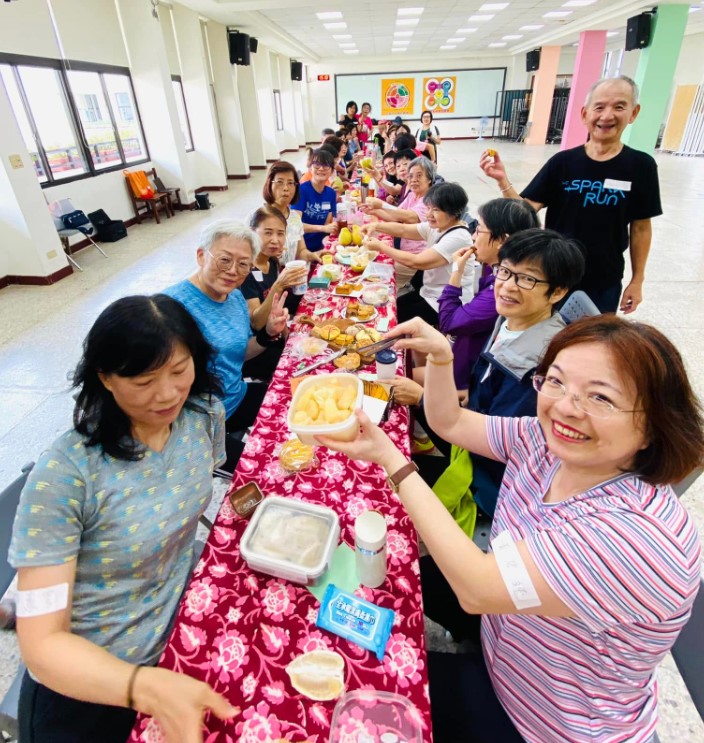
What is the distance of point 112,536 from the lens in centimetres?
100

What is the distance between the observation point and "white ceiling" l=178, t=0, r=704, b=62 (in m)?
8.66

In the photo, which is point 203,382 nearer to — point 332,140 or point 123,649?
point 123,649

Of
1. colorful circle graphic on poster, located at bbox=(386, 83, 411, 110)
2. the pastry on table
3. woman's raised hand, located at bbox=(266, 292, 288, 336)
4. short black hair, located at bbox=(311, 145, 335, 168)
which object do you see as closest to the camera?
the pastry on table

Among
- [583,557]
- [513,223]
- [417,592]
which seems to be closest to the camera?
[583,557]

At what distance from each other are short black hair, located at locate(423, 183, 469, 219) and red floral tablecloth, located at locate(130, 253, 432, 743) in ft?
7.19

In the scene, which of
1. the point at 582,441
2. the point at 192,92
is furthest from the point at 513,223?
the point at 192,92

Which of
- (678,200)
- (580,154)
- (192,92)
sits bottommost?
(678,200)

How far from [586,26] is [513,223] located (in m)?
13.9

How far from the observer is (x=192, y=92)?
9328 millimetres

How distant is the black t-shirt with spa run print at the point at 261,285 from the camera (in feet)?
7.97

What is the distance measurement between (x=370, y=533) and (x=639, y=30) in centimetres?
1212

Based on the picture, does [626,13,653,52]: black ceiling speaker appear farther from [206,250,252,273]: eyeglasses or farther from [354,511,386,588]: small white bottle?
[354,511,386,588]: small white bottle

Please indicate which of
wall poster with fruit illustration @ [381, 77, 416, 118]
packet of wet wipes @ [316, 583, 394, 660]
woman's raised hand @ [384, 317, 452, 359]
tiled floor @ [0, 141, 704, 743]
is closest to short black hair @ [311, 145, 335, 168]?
tiled floor @ [0, 141, 704, 743]

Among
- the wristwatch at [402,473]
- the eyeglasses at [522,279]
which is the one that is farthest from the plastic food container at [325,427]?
the eyeglasses at [522,279]
